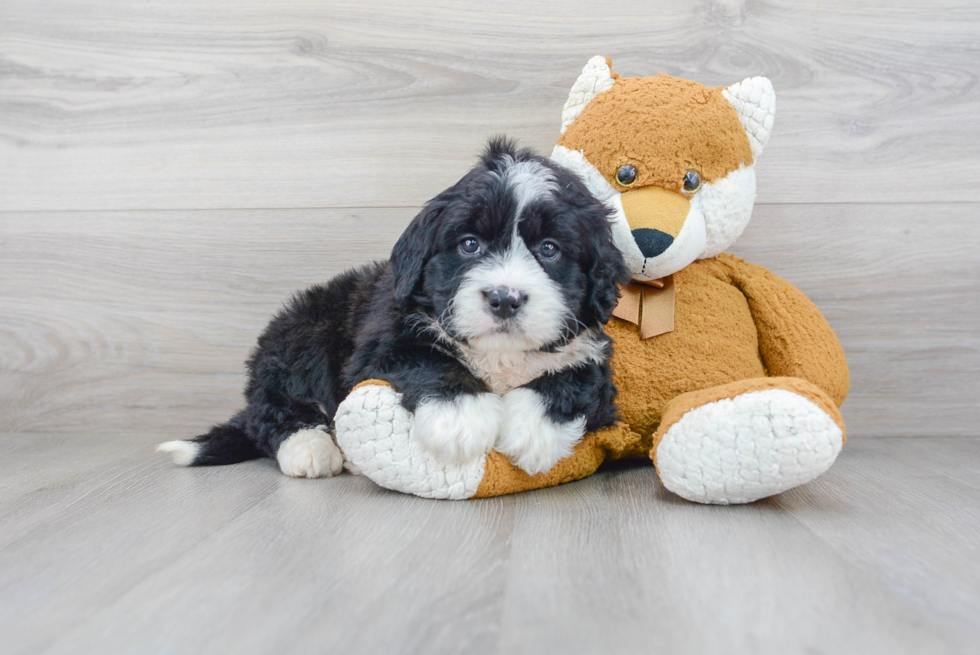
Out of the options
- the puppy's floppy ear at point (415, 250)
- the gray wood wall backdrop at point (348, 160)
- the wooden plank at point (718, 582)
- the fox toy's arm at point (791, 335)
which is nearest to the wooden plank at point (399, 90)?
the gray wood wall backdrop at point (348, 160)

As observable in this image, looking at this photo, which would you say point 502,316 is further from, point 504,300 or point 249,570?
point 249,570

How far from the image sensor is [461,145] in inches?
85.4

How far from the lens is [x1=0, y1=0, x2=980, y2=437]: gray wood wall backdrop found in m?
2.12

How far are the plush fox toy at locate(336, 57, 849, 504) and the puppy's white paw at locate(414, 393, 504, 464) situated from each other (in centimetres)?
6

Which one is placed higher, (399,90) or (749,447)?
(399,90)

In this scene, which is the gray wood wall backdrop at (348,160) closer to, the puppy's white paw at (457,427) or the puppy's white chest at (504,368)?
the puppy's white chest at (504,368)

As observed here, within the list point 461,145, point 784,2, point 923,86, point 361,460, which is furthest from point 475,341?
point 923,86

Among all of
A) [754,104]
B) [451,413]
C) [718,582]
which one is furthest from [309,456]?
[754,104]

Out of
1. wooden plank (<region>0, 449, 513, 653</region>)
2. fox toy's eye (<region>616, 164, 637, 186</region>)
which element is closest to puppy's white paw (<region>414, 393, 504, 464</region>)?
wooden plank (<region>0, 449, 513, 653</region>)

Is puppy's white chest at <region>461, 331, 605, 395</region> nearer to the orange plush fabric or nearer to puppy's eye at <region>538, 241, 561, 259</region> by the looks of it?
puppy's eye at <region>538, 241, 561, 259</region>

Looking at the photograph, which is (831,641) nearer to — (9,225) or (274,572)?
(274,572)

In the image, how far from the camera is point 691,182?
157 centimetres

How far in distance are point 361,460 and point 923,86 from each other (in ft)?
6.42

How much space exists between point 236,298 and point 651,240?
1365 mm
